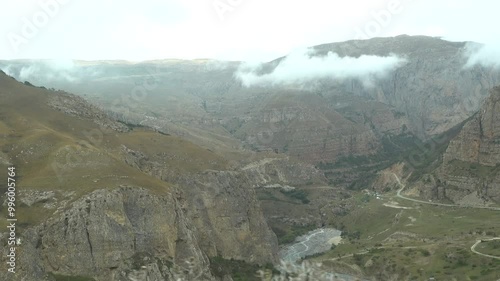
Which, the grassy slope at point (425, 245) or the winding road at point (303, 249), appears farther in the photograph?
the winding road at point (303, 249)

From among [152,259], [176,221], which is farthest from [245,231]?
[152,259]

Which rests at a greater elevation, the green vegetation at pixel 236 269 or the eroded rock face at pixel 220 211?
the eroded rock face at pixel 220 211

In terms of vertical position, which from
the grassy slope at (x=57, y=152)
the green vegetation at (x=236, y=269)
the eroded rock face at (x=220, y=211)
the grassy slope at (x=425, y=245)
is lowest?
the grassy slope at (x=425, y=245)

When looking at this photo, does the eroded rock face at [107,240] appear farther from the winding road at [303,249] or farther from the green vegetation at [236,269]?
the winding road at [303,249]

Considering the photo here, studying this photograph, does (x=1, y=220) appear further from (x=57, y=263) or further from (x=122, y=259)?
(x=122, y=259)

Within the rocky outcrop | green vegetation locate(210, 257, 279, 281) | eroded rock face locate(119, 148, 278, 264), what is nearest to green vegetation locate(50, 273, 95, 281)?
green vegetation locate(210, 257, 279, 281)

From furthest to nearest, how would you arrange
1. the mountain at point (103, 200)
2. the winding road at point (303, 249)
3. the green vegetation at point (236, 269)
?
the winding road at point (303, 249), the green vegetation at point (236, 269), the mountain at point (103, 200)

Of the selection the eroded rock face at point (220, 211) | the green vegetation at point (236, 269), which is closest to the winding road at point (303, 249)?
the eroded rock face at point (220, 211)
